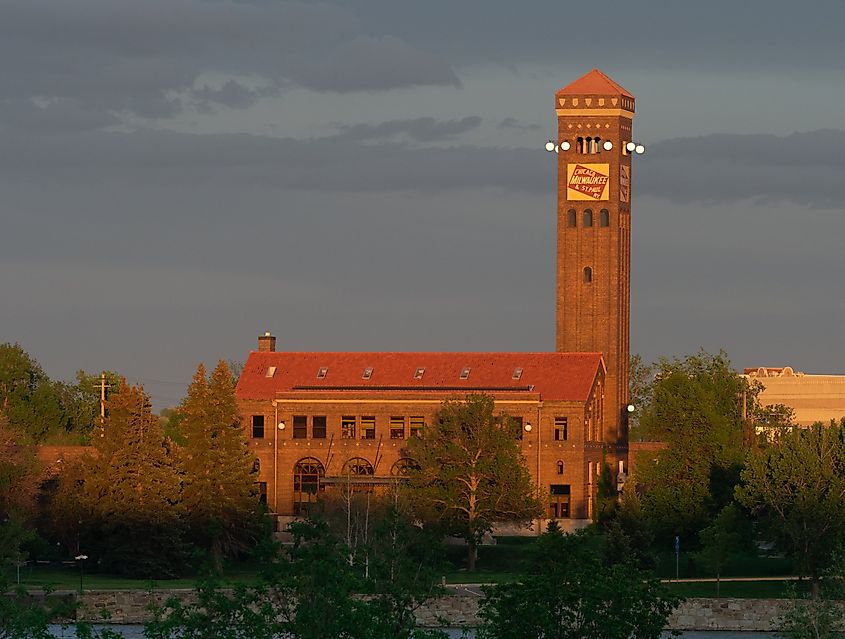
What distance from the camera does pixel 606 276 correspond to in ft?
438

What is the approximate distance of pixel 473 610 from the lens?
95.9m

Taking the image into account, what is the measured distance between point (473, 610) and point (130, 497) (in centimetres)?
1833

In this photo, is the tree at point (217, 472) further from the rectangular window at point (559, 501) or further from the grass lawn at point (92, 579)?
the rectangular window at point (559, 501)

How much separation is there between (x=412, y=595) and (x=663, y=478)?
186 ft

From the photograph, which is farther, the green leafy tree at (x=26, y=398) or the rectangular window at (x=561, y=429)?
the green leafy tree at (x=26, y=398)

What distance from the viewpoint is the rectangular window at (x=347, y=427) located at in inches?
4931

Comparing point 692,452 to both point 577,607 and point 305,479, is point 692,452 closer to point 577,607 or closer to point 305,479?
point 305,479

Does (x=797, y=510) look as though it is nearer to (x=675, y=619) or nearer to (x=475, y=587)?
(x=675, y=619)

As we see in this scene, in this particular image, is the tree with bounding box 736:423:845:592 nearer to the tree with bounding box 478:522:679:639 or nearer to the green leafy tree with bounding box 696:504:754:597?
the green leafy tree with bounding box 696:504:754:597

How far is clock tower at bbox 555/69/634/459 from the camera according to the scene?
13312cm

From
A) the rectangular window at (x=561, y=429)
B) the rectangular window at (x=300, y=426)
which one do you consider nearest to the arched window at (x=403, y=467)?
the rectangular window at (x=300, y=426)

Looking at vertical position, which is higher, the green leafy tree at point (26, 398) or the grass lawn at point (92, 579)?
the green leafy tree at point (26, 398)

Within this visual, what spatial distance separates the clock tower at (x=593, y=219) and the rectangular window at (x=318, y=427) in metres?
16.1

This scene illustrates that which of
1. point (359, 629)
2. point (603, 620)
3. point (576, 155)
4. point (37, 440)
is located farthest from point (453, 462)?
point (359, 629)
